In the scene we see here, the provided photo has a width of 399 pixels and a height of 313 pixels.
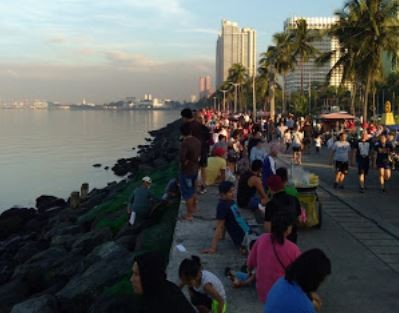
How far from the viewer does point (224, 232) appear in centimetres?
829

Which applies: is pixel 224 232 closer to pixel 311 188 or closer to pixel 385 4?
pixel 311 188

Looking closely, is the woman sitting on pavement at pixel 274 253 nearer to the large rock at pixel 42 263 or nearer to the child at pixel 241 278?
the child at pixel 241 278

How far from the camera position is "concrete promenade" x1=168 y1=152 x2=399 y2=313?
6.32m

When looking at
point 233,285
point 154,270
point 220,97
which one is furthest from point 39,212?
point 220,97

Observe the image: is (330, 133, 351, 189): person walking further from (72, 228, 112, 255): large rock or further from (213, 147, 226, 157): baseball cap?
(72, 228, 112, 255): large rock

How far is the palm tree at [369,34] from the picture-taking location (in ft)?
102

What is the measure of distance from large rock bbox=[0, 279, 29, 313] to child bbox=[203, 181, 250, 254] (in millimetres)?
4456

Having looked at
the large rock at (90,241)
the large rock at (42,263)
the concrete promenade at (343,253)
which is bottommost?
the large rock at (42,263)

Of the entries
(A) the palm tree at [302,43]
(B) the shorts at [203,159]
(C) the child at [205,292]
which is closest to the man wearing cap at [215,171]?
(B) the shorts at [203,159]

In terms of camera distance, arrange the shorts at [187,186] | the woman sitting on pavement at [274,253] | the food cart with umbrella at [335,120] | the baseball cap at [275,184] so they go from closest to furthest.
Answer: the woman sitting on pavement at [274,253], the baseball cap at [275,184], the shorts at [187,186], the food cart with umbrella at [335,120]

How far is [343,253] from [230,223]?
192cm

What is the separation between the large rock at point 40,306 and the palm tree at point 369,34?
82.8 feet

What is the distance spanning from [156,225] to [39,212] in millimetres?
13423

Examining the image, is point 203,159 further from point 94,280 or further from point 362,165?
point 362,165
